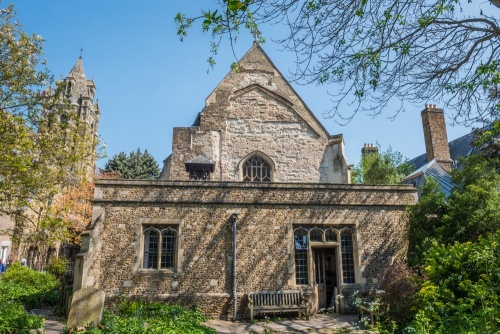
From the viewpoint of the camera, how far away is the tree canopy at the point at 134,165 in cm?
3756

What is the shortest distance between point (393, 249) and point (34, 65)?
1369 centimetres

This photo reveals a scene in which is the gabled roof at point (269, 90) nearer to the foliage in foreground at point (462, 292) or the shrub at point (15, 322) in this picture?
the shrub at point (15, 322)

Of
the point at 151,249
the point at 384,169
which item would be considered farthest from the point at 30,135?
the point at 384,169

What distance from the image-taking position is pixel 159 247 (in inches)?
504

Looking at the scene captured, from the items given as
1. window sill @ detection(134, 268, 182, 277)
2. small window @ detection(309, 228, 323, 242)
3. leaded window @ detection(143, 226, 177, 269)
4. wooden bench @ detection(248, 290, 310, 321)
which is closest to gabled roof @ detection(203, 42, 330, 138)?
small window @ detection(309, 228, 323, 242)

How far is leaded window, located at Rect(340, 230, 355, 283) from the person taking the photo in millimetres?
13508

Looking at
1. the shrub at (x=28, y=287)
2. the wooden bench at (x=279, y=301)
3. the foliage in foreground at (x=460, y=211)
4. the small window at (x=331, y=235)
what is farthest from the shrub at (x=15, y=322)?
the foliage in foreground at (x=460, y=211)

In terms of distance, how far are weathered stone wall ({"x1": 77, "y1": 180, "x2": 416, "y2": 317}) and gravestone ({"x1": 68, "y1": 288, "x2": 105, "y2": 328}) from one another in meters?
3.45

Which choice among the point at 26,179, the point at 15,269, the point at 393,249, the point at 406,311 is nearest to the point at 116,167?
the point at 15,269

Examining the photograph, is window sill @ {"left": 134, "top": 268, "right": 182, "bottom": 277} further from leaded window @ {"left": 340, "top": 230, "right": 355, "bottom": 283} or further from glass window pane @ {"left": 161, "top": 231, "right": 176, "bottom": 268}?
leaded window @ {"left": 340, "top": 230, "right": 355, "bottom": 283}

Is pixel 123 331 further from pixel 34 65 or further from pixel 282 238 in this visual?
pixel 34 65

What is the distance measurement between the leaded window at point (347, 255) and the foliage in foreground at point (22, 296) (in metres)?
9.59

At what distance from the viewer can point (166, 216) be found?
42.8 ft

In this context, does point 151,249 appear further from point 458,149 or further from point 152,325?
point 458,149
